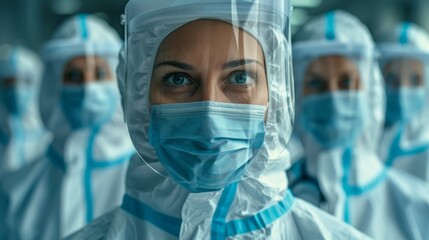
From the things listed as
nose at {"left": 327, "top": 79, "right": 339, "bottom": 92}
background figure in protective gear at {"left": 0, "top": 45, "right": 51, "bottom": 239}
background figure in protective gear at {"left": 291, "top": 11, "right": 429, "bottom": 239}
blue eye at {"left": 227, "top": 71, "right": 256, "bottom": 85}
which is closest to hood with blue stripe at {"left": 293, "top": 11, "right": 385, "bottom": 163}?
background figure in protective gear at {"left": 291, "top": 11, "right": 429, "bottom": 239}

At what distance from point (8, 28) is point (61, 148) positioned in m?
4.24

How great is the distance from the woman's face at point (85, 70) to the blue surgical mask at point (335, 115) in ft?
2.71

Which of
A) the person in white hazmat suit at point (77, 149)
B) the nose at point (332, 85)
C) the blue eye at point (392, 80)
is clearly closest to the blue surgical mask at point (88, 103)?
the person in white hazmat suit at point (77, 149)

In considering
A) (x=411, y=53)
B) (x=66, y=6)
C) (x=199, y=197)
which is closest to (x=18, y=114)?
(x=411, y=53)

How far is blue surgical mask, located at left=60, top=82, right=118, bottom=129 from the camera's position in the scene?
7.82 feet

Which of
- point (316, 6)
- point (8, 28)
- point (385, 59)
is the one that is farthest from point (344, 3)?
point (385, 59)

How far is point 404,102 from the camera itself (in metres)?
2.89

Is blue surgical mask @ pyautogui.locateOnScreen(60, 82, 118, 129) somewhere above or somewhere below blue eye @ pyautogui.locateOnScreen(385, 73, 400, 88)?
below

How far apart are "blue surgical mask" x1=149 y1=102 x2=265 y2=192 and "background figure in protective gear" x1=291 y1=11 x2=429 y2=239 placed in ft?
2.67

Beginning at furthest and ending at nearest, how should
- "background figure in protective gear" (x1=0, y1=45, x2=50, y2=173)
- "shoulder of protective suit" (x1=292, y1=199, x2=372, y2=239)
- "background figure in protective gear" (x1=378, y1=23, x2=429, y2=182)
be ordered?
"background figure in protective gear" (x1=0, y1=45, x2=50, y2=173)
"background figure in protective gear" (x1=378, y1=23, x2=429, y2=182)
"shoulder of protective suit" (x1=292, y1=199, x2=372, y2=239)

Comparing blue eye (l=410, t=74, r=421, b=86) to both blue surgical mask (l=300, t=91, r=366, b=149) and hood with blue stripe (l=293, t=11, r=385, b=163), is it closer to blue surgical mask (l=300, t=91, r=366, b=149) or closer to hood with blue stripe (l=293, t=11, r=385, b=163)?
hood with blue stripe (l=293, t=11, r=385, b=163)

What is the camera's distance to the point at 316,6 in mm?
6984

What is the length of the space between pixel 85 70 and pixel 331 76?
97cm

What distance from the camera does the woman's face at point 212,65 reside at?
1.15 meters
